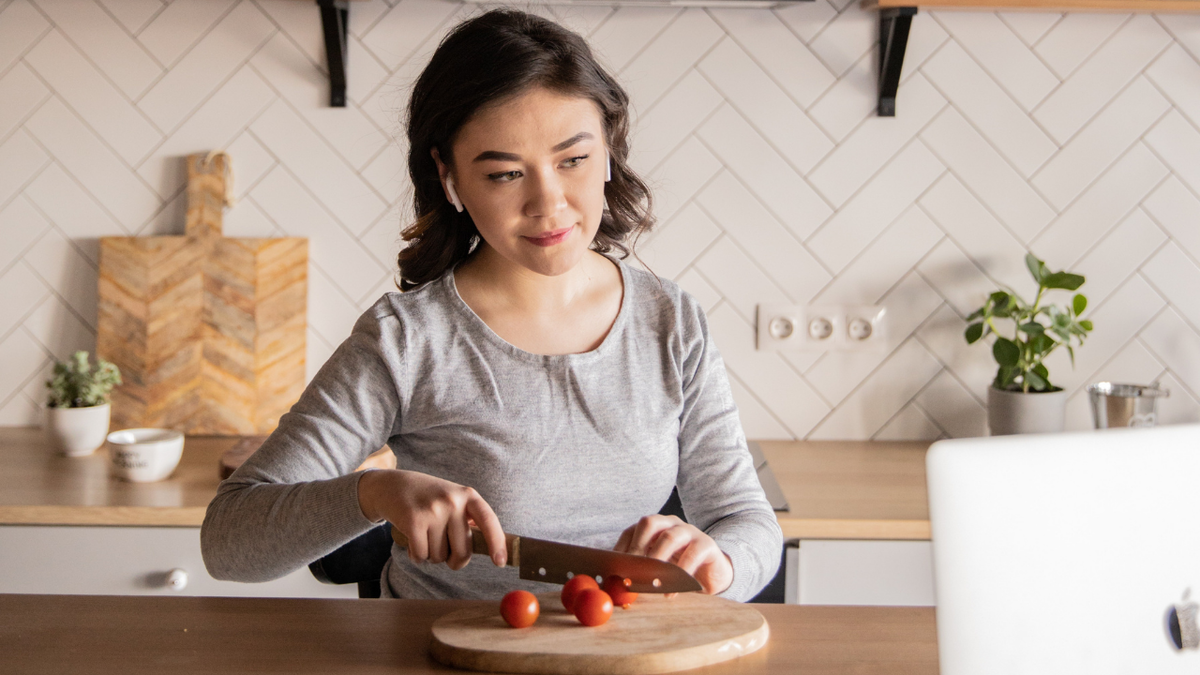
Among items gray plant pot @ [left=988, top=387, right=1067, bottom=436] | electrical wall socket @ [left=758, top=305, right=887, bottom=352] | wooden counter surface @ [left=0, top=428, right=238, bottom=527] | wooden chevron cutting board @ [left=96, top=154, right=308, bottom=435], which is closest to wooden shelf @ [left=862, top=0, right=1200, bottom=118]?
electrical wall socket @ [left=758, top=305, right=887, bottom=352]

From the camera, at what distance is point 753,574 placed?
3.33 feet

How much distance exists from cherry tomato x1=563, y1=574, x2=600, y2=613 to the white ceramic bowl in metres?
1.03

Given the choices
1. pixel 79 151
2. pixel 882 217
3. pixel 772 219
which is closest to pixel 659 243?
pixel 772 219

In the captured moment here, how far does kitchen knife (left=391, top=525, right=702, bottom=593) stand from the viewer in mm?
823

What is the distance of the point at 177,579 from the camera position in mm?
1504

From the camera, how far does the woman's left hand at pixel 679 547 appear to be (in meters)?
0.89

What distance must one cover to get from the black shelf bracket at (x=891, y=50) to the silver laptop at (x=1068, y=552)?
4.46ft

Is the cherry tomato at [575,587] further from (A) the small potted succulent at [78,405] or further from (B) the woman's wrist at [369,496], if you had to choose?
(A) the small potted succulent at [78,405]

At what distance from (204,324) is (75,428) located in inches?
11.7

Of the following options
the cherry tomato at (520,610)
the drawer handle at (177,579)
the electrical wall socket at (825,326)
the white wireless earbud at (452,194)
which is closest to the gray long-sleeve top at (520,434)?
the white wireless earbud at (452,194)

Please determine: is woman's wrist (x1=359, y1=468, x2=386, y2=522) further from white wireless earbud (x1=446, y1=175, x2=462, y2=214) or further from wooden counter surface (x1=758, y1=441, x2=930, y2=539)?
wooden counter surface (x1=758, y1=441, x2=930, y2=539)

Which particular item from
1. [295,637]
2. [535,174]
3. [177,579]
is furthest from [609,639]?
[177,579]

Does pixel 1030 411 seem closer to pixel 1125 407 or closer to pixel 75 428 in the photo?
pixel 1125 407

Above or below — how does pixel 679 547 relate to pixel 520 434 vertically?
below
